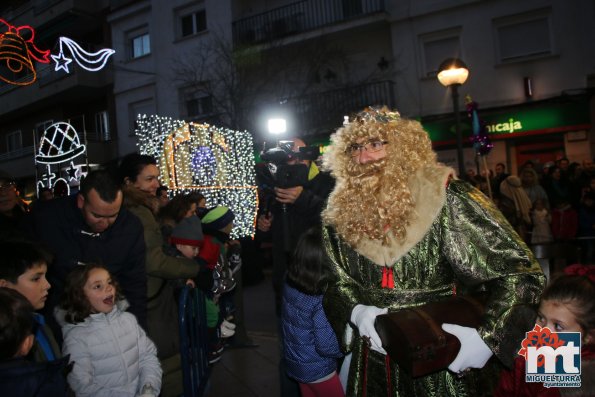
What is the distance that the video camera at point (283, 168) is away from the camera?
316 centimetres

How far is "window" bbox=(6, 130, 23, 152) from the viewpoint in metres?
23.5

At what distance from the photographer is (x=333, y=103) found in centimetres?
1507

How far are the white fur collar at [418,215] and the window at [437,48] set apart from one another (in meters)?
12.8

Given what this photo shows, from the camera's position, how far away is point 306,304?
2.84 meters

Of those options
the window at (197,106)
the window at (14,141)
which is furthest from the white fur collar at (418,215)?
the window at (14,141)

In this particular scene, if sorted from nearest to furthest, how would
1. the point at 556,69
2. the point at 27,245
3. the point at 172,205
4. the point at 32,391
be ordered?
1. the point at 32,391
2. the point at 27,245
3. the point at 172,205
4. the point at 556,69

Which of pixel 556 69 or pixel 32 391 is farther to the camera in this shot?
pixel 556 69

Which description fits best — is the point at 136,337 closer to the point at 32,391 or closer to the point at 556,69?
the point at 32,391

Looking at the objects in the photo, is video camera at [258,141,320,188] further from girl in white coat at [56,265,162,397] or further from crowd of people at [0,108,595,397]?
girl in white coat at [56,265,162,397]

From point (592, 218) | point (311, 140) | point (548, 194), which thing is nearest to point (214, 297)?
point (592, 218)

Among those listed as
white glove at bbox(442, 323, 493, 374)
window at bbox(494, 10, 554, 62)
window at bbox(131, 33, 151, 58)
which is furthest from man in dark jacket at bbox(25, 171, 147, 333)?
window at bbox(131, 33, 151, 58)

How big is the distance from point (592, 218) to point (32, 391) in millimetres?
8273

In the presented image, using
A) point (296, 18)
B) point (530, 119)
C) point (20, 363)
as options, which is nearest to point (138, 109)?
point (296, 18)

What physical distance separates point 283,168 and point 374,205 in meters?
1.09
